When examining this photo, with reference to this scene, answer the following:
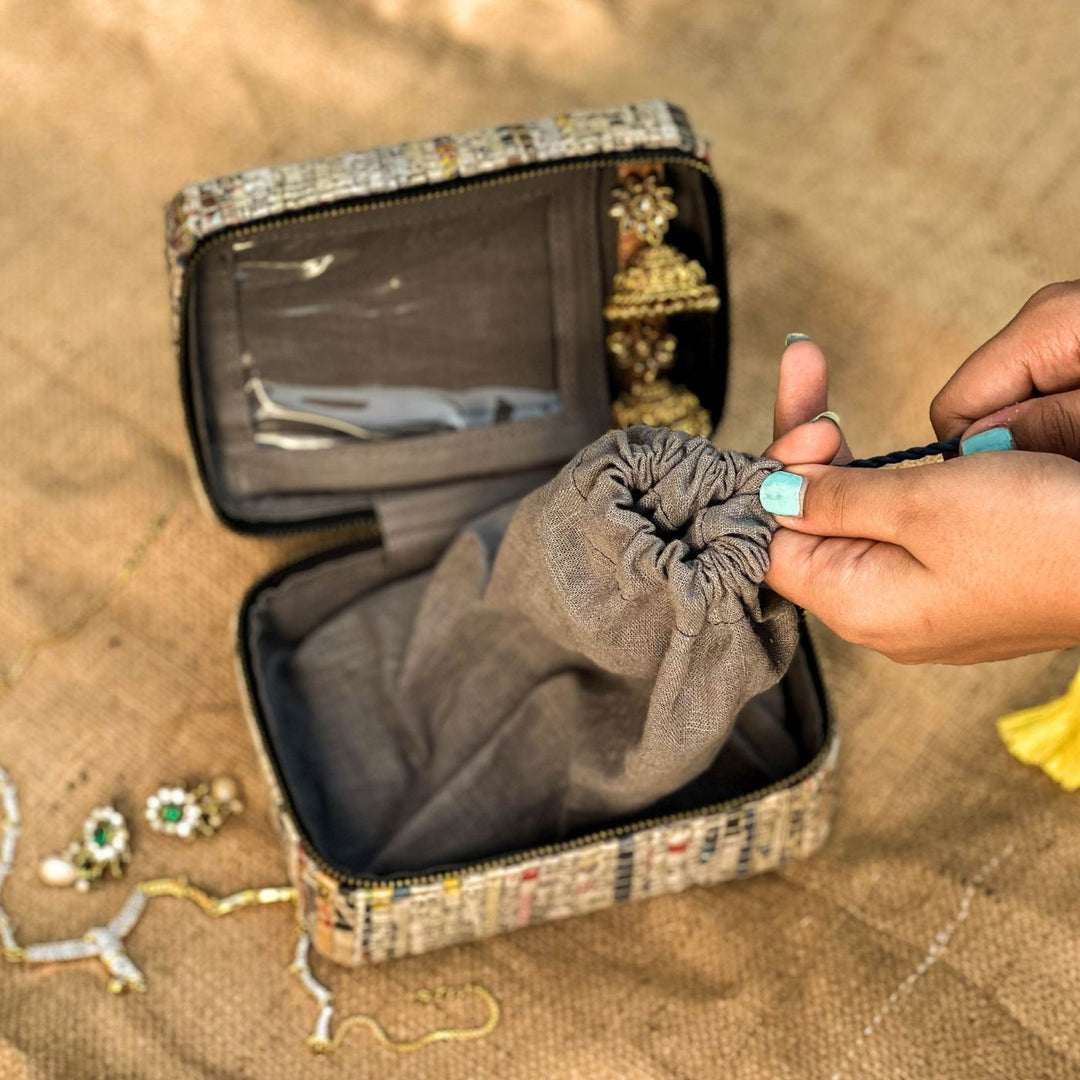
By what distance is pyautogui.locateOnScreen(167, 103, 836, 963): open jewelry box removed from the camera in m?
1.26

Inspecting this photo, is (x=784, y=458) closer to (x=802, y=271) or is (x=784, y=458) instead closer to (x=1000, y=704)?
(x=1000, y=704)

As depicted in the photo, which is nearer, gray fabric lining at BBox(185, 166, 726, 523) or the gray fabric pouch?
the gray fabric pouch

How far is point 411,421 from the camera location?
154 centimetres

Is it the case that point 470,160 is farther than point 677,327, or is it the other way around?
point 677,327

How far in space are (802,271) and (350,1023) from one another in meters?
1.23

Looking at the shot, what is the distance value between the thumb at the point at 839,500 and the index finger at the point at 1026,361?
17 centimetres

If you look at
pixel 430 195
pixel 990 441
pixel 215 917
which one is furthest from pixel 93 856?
pixel 990 441

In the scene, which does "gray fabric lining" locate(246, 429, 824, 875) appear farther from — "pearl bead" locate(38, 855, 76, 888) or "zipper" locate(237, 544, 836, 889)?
"pearl bead" locate(38, 855, 76, 888)

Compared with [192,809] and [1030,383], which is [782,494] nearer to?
[1030,383]

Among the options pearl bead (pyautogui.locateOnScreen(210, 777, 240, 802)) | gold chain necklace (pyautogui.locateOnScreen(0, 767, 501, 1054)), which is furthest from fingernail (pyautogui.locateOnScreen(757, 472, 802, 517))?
pearl bead (pyautogui.locateOnScreen(210, 777, 240, 802))

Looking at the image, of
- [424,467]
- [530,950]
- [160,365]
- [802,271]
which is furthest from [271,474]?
[802,271]

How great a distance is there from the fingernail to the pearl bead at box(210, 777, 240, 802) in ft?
2.63

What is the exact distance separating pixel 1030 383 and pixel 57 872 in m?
1.18

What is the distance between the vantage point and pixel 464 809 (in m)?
1.33
